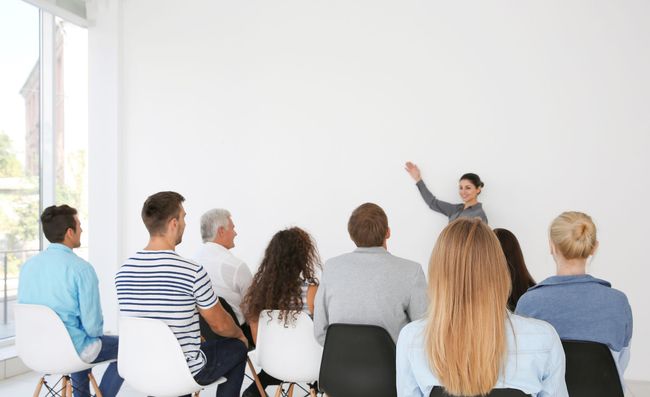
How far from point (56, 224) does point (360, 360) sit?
5.91 ft

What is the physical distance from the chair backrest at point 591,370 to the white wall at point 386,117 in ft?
8.47

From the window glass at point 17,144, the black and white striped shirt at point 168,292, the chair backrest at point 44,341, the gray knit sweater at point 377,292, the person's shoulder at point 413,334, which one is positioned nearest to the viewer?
the person's shoulder at point 413,334

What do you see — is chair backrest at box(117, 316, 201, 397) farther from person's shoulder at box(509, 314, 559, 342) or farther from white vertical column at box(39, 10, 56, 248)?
white vertical column at box(39, 10, 56, 248)

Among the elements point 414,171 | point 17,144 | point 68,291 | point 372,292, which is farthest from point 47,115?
point 372,292

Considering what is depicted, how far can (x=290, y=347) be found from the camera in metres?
2.48

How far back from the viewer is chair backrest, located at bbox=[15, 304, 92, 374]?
262cm

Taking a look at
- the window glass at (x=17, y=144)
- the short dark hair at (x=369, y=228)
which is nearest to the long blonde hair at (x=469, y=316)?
the short dark hair at (x=369, y=228)

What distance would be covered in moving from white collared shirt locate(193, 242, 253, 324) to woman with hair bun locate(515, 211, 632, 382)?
159 cm

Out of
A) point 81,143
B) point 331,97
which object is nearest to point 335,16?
point 331,97

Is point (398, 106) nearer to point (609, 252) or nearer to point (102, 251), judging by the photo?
point (609, 252)

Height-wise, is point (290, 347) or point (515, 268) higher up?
→ point (515, 268)

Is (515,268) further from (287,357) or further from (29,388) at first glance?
(29,388)

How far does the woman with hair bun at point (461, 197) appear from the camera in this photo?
418 cm

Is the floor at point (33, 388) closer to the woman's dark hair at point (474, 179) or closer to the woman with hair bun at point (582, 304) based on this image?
the woman's dark hair at point (474, 179)
